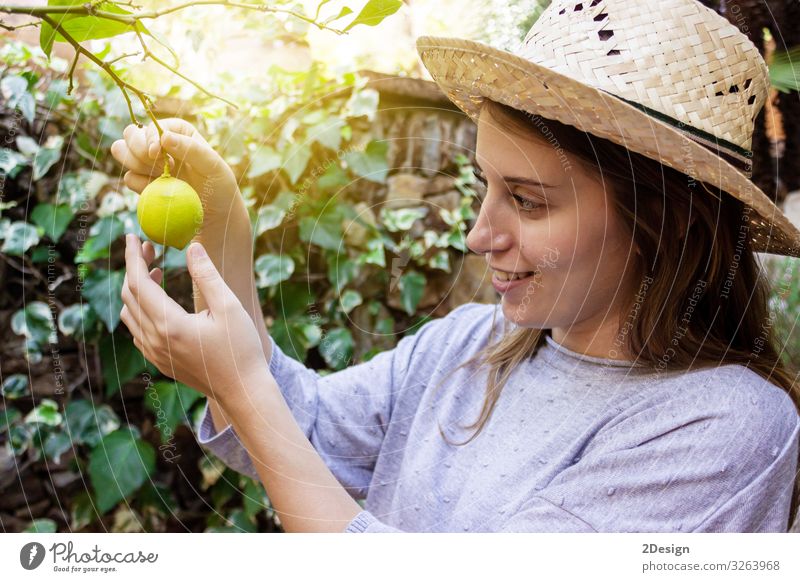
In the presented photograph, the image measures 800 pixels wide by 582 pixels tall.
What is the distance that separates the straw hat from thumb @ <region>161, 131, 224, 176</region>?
8.1 inches

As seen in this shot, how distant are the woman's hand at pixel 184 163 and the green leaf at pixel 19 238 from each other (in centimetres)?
42

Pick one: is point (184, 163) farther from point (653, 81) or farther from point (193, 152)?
point (653, 81)

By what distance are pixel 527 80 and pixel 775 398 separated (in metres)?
0.30

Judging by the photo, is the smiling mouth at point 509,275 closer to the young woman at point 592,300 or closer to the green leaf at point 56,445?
the young woman at point 592,300

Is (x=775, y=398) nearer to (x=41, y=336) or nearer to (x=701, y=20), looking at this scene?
(x=701, y=20)

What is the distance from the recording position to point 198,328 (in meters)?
0.48

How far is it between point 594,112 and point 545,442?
0.27 meters

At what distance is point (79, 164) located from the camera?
0.88 metres

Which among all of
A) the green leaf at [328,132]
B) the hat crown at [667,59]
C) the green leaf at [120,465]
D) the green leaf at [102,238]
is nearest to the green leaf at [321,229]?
the green leaf at [328,132]

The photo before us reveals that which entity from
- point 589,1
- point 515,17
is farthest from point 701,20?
point 515,17

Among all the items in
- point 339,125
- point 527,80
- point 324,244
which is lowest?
point 324,244

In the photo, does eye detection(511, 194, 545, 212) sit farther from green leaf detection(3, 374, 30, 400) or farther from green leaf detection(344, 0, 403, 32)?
green leaf detection(3, 374, 30, 400)

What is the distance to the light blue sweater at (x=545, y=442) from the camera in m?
0.50

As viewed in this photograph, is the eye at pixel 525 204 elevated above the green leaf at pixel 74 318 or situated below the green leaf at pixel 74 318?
above
